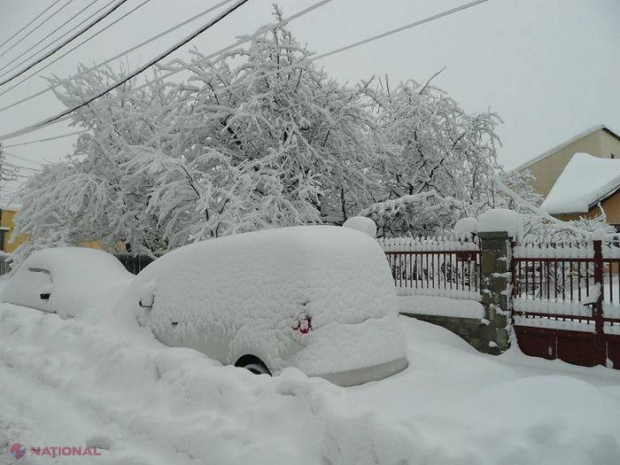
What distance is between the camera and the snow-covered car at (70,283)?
7.07 m

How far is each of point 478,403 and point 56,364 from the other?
4.66 m

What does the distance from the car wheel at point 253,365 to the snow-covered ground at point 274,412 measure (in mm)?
244

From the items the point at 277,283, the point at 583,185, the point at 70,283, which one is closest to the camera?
the point at 277,283

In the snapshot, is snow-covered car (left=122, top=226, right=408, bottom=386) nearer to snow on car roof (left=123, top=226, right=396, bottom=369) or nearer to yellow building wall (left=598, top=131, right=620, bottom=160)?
snow on car roof (left=123, top=226, right=396, bottom=369)

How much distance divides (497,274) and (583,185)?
721 inches

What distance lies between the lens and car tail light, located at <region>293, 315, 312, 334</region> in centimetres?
401

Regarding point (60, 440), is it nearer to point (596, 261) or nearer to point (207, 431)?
point (207, 431)

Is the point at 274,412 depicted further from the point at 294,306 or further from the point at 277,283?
the point at 277,283

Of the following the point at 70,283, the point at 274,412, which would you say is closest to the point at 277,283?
the point at 274,412

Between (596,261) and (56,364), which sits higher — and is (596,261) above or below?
above

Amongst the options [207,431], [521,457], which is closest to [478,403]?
[521,457]

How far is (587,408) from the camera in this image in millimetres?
3531

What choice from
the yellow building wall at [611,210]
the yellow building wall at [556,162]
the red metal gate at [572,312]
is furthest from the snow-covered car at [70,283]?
the yellow building wall at [556,162]

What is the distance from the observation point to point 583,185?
840 inches
